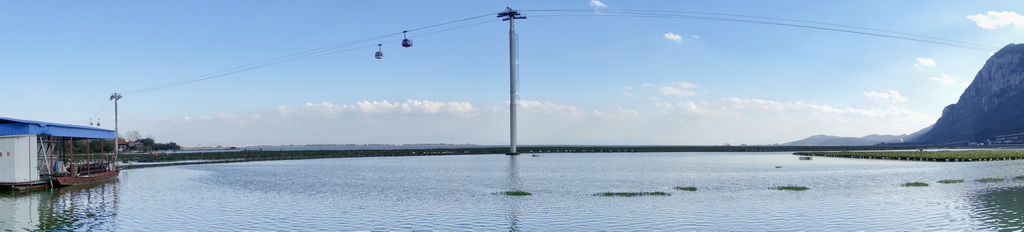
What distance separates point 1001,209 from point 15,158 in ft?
143

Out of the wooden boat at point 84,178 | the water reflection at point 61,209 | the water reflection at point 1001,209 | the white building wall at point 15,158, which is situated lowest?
the water reflection at point 1001,209

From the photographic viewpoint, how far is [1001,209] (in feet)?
74.7

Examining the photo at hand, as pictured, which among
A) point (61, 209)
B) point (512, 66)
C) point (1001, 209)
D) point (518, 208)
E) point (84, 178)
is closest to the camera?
point (1001, 209)

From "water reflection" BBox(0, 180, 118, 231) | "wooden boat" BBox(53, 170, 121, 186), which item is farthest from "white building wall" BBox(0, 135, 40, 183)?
"wooden boat" BBox(53, 170, 121, 186)

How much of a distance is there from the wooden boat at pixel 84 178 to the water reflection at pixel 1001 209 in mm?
41659

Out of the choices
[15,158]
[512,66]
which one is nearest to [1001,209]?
[15,158]

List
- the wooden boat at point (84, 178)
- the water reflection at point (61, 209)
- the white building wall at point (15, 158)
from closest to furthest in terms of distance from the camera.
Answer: the water reflection at point (61, 209) < the white building wall at point (15, 158) < the wooden boat at point (84, 178)

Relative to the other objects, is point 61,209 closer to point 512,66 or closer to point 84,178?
point 84,178

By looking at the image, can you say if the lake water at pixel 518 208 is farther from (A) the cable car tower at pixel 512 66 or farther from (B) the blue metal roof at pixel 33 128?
(A) the cable car tower at pixel 512 66

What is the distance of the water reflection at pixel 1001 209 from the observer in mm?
18906

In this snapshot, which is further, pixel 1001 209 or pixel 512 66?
pixel 512 66

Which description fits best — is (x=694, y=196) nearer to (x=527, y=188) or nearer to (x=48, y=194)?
(x=527, y=188)

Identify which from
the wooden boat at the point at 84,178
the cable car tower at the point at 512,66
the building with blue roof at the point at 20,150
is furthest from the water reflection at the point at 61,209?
the cable car tower at the point at 512,66

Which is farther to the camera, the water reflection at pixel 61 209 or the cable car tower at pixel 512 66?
the cable car tower at pixel 512 66
